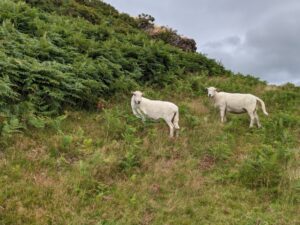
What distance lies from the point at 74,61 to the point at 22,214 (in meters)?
9.34

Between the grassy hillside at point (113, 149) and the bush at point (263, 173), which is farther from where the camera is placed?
the bush at point (263, 173)

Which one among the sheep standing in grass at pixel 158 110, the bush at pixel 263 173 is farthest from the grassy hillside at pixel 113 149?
the sheep standing in grass at pixel 158 110

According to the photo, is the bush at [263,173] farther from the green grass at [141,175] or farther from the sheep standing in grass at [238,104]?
the sheep standing in grass at [238,104]

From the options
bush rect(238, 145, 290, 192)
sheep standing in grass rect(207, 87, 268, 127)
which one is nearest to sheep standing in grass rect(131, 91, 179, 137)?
sheep standing in grass rect(207, 87, 268, 127)

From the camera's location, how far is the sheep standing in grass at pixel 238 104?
15.0 metres

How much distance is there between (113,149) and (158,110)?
261 cm

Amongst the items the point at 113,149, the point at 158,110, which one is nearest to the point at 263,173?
the point at 113,149

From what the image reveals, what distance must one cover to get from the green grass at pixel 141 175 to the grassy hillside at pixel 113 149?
0.03 m

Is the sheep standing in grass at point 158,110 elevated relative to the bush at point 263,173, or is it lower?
elevated

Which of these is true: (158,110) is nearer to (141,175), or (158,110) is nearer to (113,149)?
(113,149)

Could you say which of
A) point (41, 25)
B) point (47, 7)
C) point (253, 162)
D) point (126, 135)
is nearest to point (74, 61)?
point (41, 25)

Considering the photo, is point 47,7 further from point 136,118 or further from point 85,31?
point 136,118

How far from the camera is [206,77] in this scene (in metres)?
23.1

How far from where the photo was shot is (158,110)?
1324 centimetres
